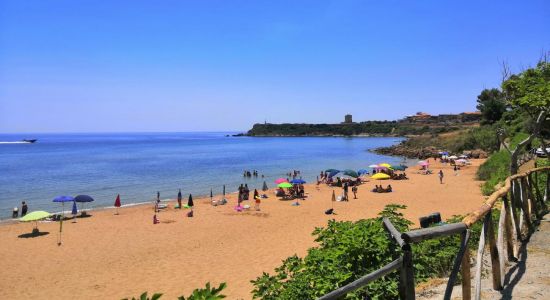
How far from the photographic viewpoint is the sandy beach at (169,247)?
11594 mm

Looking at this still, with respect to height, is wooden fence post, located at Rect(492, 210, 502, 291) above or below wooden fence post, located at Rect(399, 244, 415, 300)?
below

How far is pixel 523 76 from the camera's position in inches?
411

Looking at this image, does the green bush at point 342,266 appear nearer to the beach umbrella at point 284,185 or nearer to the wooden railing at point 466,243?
the wooden railing at point 466,243

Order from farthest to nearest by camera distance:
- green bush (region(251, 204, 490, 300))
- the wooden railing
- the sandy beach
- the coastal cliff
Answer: the coastal cliff
the sandy beach
green bush (region(251, 204, 490, 300))
the wooden railing

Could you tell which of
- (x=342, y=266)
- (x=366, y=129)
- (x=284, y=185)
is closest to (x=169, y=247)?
(x=342, y=266)

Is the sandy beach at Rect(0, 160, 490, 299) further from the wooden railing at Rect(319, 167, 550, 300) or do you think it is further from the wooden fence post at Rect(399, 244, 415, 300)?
the wooden fence post at Rect(399, 244, 415, 300)

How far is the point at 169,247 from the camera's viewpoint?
15633mm

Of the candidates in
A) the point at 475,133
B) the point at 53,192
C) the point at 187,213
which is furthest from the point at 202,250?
the point at 475,133

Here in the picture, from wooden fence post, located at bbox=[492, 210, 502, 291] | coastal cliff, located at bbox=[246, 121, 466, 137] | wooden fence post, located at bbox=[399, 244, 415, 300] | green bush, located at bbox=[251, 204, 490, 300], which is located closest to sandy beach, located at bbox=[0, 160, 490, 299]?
green bush, located at bbox=[251, 204, 490, 300]

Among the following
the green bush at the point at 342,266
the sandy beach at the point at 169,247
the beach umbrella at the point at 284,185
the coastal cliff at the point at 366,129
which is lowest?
the sandy beach at the point at 169,247

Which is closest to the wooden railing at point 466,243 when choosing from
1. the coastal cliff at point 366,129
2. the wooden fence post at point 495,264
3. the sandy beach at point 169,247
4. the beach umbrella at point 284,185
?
the wooden fence post at point 495,264

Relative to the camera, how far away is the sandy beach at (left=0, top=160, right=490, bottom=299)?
38.0 ft

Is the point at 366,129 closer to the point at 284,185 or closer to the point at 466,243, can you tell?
the point at 284,185

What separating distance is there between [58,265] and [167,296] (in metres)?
5.85
